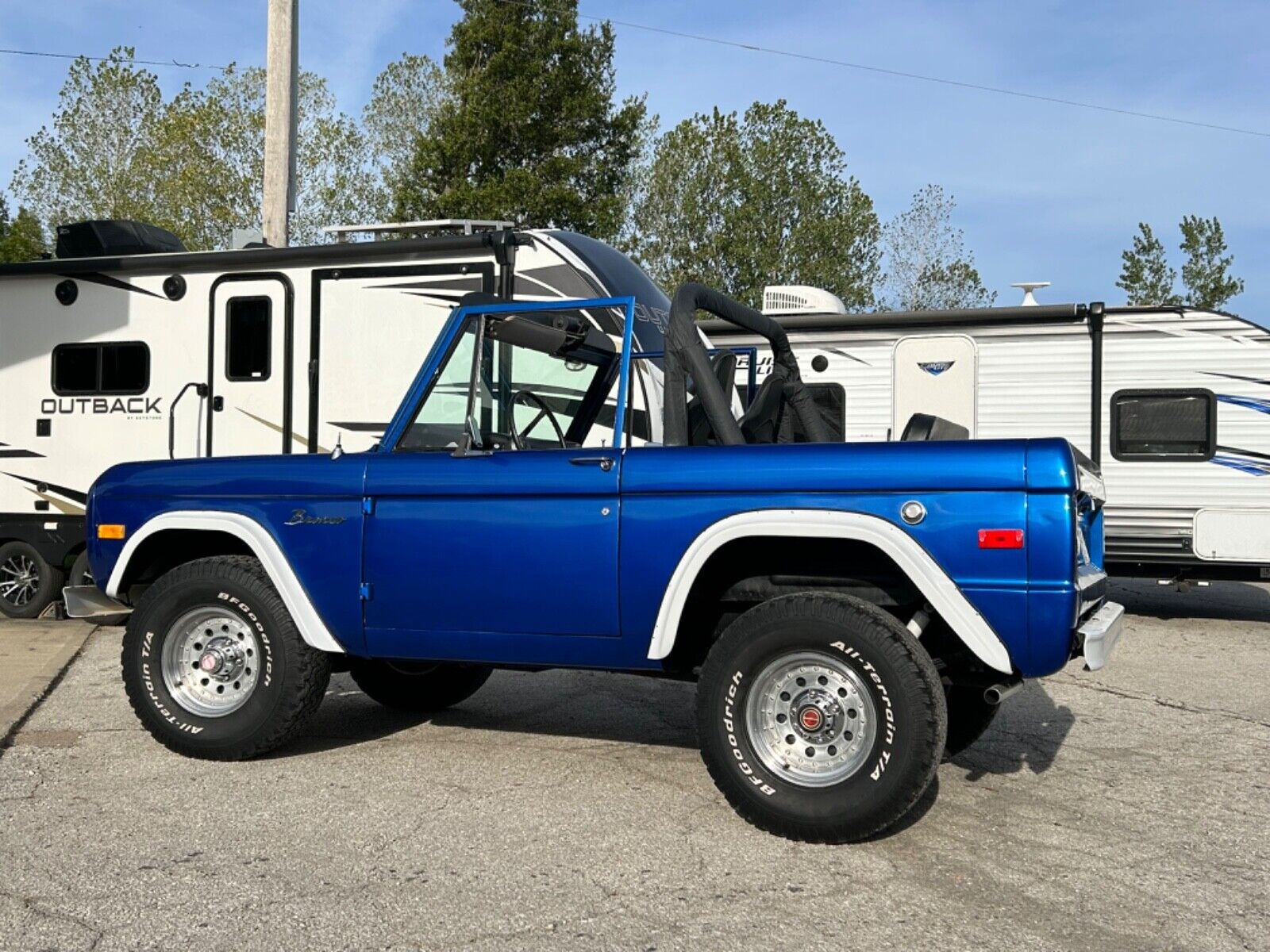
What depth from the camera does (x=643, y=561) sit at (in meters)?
4.90

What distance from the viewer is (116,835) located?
182 inches

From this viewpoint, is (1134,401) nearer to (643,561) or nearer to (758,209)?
(643,561)

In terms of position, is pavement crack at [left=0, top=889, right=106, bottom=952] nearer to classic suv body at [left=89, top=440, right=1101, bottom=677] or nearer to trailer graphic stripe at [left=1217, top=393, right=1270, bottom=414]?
classic suv body at [left=89, top=440, right=1101, bottom=677]

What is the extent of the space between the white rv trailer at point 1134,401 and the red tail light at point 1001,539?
618cm

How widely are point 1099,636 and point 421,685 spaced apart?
3.54m

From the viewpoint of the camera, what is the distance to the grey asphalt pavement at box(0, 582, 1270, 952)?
3.77 m

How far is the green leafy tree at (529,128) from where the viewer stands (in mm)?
26719

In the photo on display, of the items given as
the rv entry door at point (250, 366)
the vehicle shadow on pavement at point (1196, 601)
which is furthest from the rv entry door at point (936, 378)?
the rv entry door at point (250, 366)

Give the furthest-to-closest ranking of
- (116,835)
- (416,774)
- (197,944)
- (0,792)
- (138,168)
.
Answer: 1. (138,168)
2. (416,774)
3. (0,792)
4. (116,835)
5. (197,944)

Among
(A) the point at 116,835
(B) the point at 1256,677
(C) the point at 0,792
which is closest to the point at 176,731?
(C) the point at 0,792

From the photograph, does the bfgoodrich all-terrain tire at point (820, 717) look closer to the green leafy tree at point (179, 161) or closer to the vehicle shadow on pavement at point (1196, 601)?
the vehicle shadow on pavement at point (1196, 601)

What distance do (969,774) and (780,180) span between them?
29084 mm

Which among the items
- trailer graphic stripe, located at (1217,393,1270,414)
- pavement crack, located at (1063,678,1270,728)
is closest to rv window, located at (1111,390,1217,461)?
trailer graphic stripe, located at (1217,393,1270,414)

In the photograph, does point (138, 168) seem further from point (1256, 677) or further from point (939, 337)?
point (1256, 677)
